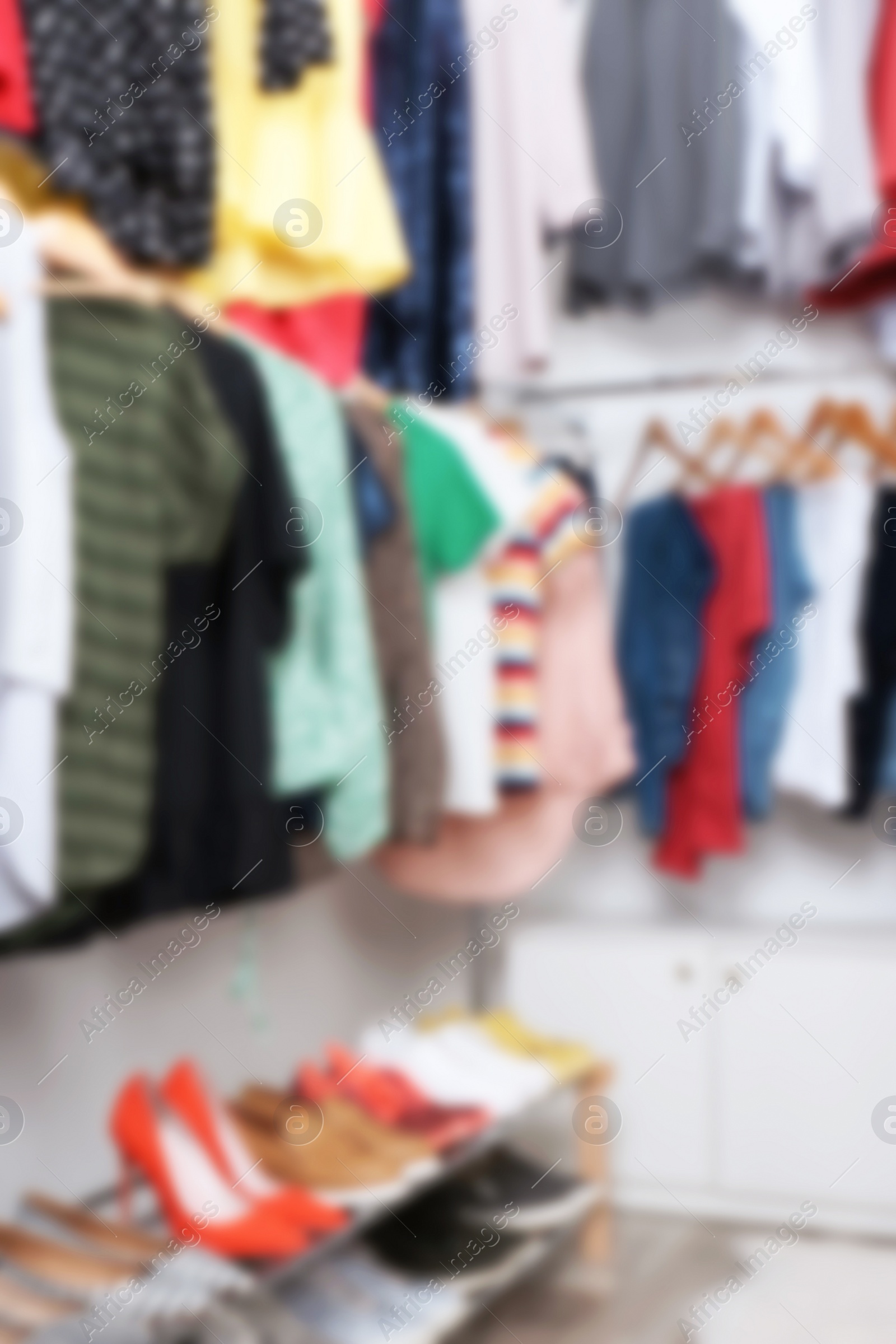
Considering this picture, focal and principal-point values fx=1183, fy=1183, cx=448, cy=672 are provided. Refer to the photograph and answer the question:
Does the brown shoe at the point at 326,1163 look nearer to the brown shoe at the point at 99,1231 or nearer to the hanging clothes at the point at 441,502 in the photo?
the brown shoe at the point at 99,1231

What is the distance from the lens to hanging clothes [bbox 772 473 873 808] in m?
2.08

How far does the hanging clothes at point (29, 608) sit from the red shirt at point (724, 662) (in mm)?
1394

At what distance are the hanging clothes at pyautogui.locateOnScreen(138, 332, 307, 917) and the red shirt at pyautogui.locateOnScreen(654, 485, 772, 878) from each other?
113cm

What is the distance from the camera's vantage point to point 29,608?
37.6 inches

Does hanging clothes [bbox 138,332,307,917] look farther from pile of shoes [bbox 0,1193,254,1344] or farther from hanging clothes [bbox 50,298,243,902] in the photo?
pile of shoes [bbox 0,1193,254,1344]

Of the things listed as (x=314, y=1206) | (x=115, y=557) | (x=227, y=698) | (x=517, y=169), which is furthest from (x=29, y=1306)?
(x=517, y=169)

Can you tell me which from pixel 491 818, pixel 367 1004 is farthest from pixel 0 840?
pixel 367 1004

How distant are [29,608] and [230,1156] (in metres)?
0.77

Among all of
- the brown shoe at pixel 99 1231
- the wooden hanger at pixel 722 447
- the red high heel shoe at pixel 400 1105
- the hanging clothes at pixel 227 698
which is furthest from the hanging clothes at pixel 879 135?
the brown shoe at pixel 99 1231

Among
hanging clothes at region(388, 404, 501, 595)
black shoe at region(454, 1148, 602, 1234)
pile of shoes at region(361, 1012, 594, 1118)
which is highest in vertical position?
hanging clothes at region(388, 404, 501, 595)

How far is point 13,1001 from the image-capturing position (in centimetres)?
146

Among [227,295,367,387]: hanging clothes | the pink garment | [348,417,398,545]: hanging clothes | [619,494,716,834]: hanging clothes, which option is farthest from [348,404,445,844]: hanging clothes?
[619,494,716,834]: hanging clothes

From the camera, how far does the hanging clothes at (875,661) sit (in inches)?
80.9

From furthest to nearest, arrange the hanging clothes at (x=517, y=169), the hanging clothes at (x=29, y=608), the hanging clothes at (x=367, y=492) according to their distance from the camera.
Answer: the hanging clothes at (x=517, y=169)
the hanging clothes at (x=367, y=492)
the hanging clothes at (x=29, y=608)
